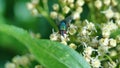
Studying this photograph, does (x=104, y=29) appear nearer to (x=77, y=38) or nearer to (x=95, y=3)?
(x=77, y=38)

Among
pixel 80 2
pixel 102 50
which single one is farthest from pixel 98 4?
pixel 102 50

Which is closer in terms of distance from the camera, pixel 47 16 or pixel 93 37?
pixel 93 37

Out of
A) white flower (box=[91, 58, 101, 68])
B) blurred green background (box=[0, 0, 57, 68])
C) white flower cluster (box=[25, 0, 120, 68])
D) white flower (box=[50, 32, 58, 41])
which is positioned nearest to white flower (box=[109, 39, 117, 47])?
white flower cluster (box=[25, 0, 120, 68])

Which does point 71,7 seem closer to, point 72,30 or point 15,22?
point 72,30

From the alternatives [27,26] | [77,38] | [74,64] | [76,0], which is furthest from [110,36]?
[27,26]

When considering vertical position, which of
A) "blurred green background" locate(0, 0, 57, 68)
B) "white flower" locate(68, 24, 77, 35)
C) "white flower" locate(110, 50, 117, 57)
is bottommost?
"white flower" locate(110, 50, 117, 57)

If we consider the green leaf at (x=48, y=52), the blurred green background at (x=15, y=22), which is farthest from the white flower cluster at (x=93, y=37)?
the blurred green background at (x=15, y=22)

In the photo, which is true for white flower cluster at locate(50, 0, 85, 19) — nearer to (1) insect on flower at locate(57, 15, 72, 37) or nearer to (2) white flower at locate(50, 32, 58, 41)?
(1) insect on flower at locate(57, 15, 72, 37)
